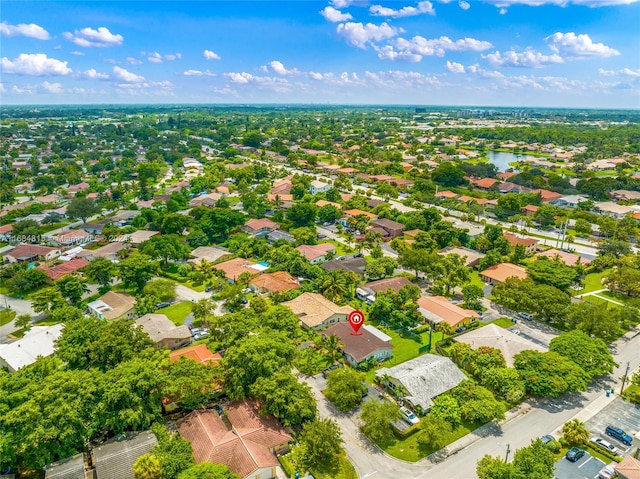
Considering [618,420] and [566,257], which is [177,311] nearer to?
[618,420]

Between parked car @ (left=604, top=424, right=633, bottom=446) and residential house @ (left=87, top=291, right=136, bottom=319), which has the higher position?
residential house @ (left=87, top=291, right=136, bottom=319)

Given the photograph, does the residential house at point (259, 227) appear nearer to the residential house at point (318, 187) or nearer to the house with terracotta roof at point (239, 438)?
the residential house at point (318, 187)

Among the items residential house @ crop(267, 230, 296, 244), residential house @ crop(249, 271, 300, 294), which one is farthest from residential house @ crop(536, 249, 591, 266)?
residential house @ crop(267, 230, 296, 244)

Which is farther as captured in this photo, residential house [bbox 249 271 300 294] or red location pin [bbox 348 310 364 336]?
residential house [bbox 249 271 300 294]

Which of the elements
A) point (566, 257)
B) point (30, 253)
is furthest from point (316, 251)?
point (30, 253)

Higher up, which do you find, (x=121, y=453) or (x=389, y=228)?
(x=389, y=228)

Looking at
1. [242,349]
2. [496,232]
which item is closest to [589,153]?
[496,232]

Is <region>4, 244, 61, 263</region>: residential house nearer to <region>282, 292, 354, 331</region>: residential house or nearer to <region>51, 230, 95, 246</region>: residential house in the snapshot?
<region>51, 230, 95, 246</region>: residential house
